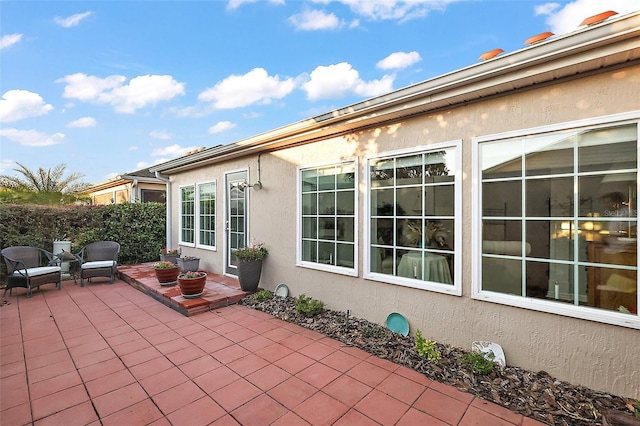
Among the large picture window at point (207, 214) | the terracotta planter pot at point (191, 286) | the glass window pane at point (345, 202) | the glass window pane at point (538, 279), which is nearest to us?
the glass window pane at point (538, 279)

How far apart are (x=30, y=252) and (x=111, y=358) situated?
4533 millimetres

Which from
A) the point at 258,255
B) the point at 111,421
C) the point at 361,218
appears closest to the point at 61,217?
the point at 258,255

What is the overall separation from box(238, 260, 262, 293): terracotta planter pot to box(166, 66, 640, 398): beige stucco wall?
59cm

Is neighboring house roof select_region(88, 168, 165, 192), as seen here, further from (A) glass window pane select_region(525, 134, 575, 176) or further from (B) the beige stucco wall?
(A) glass window pane select_region(525, 134, 575, 176)

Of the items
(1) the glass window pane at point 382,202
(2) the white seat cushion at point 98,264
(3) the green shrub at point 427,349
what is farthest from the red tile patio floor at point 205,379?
(2) the white seat cushion at point 98,264

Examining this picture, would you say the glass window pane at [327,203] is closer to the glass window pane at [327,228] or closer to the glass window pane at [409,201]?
the glass window pane at [327,228]

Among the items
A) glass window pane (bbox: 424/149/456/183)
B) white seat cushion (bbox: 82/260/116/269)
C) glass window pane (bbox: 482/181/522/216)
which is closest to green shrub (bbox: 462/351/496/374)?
glass window pane (bbox: 482/181/522/216)

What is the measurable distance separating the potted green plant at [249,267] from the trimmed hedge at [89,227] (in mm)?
4547

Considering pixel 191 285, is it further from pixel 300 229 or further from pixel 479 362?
pixel 479 362

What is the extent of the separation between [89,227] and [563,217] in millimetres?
9389

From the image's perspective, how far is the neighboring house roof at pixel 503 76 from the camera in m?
2.08

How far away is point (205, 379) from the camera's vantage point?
8.54 feet

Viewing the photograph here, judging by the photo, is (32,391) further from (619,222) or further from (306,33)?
(306,33)

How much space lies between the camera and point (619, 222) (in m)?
2.36
